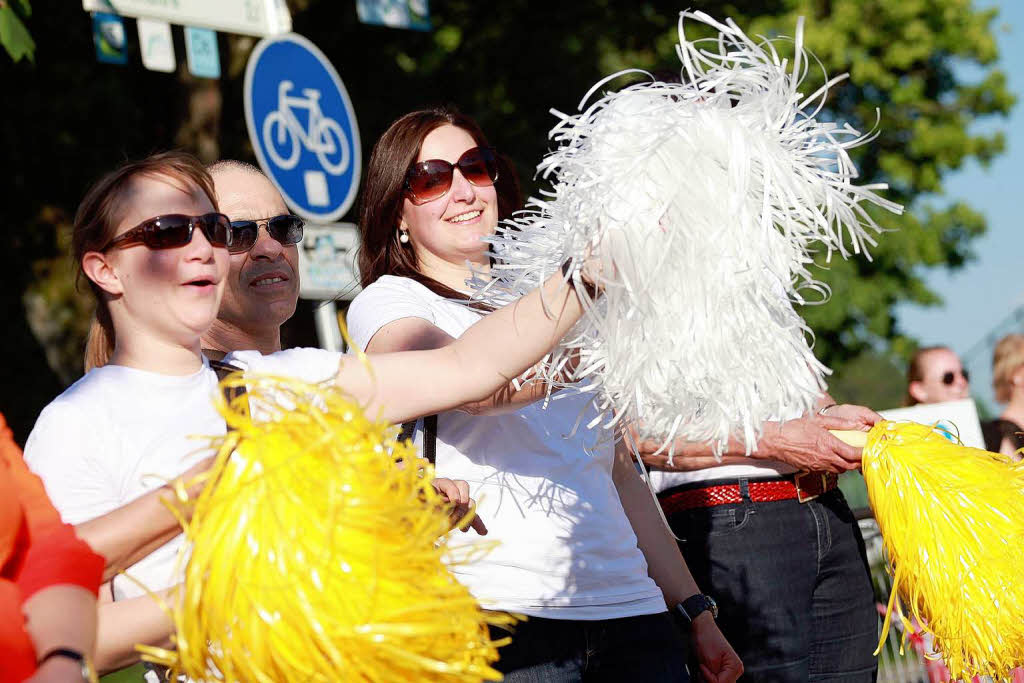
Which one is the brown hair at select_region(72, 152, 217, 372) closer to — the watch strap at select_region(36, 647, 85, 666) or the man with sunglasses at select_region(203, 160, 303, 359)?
the man with sunglasses at select_region(203, 160, 303, 359)

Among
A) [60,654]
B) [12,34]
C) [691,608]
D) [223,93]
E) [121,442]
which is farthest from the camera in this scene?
[223,93]

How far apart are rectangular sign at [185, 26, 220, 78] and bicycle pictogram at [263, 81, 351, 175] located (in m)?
0.64

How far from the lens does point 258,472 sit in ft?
5.23

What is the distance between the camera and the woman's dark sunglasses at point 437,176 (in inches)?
112

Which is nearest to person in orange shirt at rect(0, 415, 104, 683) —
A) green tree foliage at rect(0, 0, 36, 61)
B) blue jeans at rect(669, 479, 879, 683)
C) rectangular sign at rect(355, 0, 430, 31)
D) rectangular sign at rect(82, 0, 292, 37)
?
blue jeans at rect(669, 479, 879, 683)

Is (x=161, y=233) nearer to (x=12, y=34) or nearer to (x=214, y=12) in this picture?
(x=12, y=34)

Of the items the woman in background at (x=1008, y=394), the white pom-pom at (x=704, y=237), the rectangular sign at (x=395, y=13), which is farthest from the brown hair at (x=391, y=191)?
the rectangular sign at (x=395, y=13)

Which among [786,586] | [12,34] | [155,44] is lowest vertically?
[786,586]

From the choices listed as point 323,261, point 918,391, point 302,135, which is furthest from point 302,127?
point 918,391

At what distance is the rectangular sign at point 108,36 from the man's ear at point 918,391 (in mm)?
4432

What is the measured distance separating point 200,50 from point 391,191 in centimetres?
340

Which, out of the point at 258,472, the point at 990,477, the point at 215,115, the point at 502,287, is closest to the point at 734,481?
the point at 990,477

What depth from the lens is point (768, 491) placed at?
3.53m

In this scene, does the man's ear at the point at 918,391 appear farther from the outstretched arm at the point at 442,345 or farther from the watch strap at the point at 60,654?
the watch strap at the point at 60,654
